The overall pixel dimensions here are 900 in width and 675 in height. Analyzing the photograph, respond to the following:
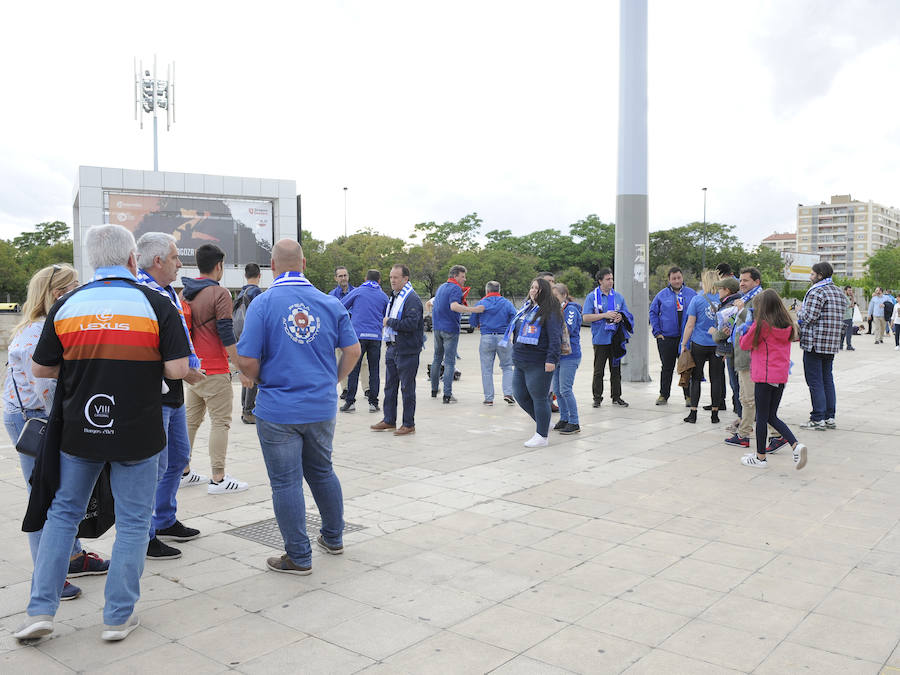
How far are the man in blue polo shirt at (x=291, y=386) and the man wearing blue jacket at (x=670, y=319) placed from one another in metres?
6.91

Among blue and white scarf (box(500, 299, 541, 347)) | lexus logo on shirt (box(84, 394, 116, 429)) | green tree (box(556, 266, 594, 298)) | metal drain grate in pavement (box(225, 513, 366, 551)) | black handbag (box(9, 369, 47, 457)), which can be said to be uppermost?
green tree (box(556, 266, 594, 298))

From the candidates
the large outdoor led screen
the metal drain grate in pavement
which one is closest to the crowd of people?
the metal drain grate in pavement

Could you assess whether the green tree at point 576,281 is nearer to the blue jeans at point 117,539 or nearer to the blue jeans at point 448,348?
the blue jeans at point 448,348

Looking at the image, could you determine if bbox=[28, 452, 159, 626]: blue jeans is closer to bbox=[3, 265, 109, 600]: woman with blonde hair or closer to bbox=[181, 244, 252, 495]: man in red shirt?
bbox=[3, 265, 109, 600]: woman with blonde hair

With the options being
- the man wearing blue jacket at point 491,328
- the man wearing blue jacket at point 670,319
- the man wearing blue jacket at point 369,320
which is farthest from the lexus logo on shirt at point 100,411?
the man wearing blue jacket at point 670,319

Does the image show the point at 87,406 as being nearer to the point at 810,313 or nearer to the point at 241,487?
the point at 241,487

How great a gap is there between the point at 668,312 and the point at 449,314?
120 inches

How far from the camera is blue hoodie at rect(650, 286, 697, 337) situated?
10281mm

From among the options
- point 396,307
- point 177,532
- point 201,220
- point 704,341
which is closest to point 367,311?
point 396,307

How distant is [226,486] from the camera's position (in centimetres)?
612

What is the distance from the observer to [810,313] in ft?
28.5

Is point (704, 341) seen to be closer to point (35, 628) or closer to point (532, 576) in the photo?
point (532, 576)

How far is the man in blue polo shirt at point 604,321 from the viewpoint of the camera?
1041 cm

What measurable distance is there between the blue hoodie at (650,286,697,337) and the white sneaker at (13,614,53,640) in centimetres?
840
